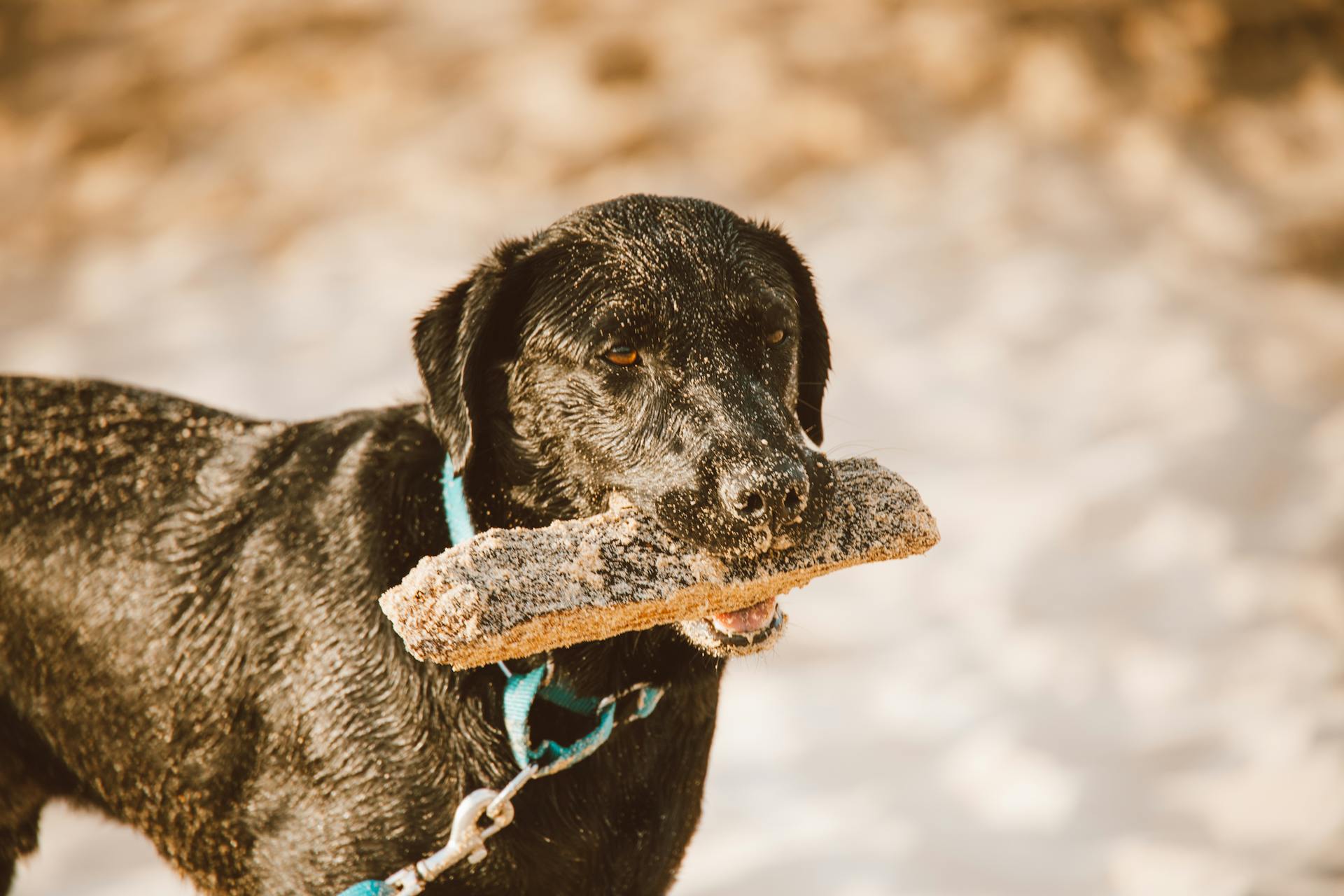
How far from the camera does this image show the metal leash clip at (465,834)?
2234 millimetres

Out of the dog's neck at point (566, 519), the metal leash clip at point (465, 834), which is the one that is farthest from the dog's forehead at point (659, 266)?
the metal leash clip at point (465, 834)

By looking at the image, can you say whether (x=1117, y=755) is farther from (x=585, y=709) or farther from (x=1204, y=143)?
(x=1204, y=143)

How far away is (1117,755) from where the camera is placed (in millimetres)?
5137

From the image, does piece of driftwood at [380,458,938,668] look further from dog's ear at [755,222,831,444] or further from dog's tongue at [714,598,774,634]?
dog's ear at [755,222,831,444]

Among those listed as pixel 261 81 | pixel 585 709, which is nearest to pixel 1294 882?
pixel 585 709

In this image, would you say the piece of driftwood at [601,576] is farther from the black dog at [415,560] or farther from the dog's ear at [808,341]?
the dog's ear at [808,341]

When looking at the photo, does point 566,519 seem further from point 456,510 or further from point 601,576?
point 601,576

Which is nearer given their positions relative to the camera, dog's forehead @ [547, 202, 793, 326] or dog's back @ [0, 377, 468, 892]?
dog's forehead @ [547, 202, 793, 326]

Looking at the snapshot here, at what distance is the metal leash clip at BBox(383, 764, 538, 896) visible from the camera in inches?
88.0

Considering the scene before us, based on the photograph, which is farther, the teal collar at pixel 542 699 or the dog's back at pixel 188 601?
the dog's back at pixel 188 601

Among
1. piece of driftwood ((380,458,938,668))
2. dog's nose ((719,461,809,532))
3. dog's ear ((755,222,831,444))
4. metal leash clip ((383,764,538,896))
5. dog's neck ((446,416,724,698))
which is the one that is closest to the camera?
piece of driftwood ((380,458,938,668))

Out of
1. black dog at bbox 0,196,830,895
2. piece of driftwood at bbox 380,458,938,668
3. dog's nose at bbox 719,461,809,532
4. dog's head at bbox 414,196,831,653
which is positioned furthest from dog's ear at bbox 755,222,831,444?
dog's nose at bbox 719,461,809,532

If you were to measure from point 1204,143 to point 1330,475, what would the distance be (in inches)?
118

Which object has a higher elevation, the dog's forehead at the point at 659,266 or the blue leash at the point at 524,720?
the dog's forehead at the point at 659,266
